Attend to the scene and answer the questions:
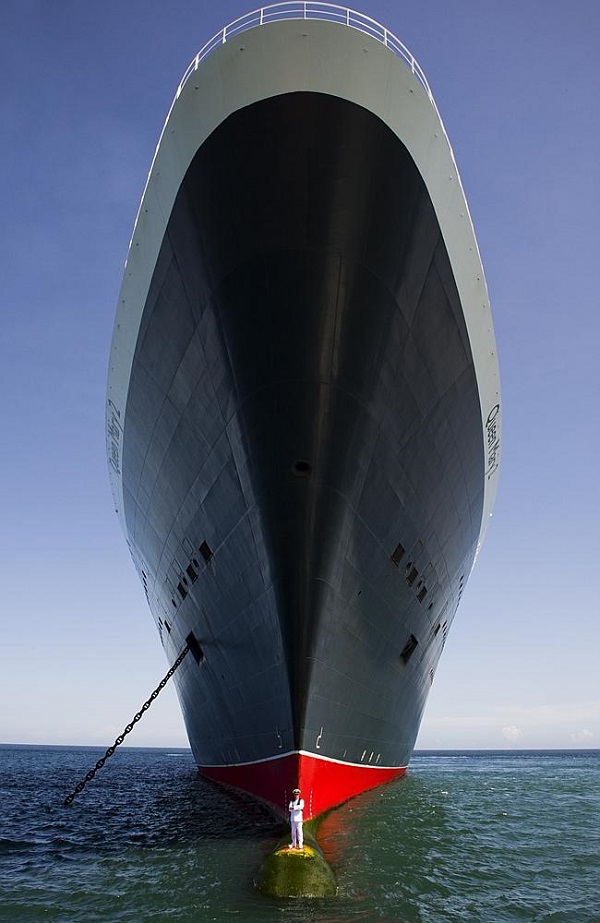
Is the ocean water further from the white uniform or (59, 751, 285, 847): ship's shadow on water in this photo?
the white uniform

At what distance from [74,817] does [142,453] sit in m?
9.00

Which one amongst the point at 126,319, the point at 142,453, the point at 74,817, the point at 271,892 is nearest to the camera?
the point at 271,892

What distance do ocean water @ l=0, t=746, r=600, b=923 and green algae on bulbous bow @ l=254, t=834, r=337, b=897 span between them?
155 millimetres

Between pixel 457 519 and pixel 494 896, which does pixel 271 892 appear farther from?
pixel 457 519

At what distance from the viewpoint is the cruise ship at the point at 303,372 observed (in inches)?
277

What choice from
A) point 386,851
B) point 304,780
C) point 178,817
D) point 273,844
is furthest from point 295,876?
point 178,817

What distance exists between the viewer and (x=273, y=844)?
350 inches

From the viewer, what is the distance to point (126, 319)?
10.2 metres

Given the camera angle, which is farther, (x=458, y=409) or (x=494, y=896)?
(x=458, y=409)

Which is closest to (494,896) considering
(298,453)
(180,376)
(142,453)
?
(298,453)

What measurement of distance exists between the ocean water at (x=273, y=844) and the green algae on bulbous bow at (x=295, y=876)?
6.1 inches

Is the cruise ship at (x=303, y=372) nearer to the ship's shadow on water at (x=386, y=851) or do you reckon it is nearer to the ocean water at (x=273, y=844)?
the ship's shadow on water at (x=386, y=851)

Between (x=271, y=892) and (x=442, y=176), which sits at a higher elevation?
(x=442, y=176)

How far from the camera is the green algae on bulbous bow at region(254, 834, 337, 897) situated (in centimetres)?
669
